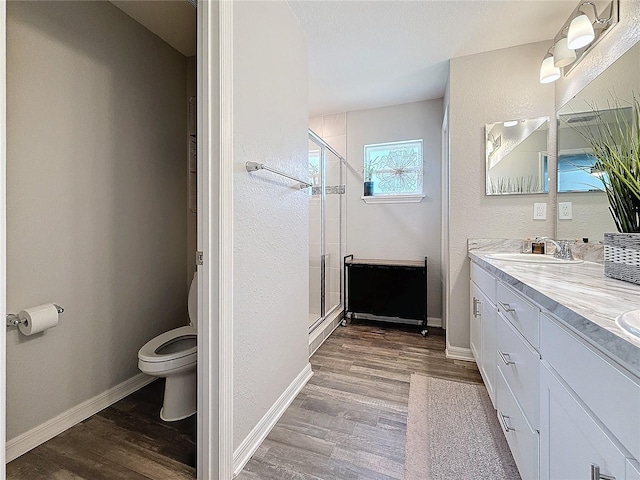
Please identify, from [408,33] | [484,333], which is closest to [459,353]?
[484,333]

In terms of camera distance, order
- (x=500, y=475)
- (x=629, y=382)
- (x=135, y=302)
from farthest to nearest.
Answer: (x=135, y=302)
(x=500, y=475)
(x=629, y=382)

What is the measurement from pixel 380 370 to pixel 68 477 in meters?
1.79

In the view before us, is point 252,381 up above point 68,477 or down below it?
above

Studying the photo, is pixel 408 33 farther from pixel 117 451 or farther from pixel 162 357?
pixel 117 451

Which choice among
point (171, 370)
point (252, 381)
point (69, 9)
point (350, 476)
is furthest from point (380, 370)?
point (69, 9)

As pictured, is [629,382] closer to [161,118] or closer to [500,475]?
[500,475]

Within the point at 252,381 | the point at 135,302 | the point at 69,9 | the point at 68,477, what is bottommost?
the point at 68,477

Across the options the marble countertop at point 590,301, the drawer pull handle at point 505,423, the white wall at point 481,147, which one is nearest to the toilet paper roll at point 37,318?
the marble countertop at point 590,301

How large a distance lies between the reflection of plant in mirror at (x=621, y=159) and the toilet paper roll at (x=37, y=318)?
102 inches

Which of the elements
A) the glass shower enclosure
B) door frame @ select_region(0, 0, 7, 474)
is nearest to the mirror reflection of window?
the glass shower enclosure

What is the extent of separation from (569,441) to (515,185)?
6.42 feet

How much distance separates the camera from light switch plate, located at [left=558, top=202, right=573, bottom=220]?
1980 mm

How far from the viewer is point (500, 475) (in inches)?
49.0

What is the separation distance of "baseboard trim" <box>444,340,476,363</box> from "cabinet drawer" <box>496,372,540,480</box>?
38.7 inches
